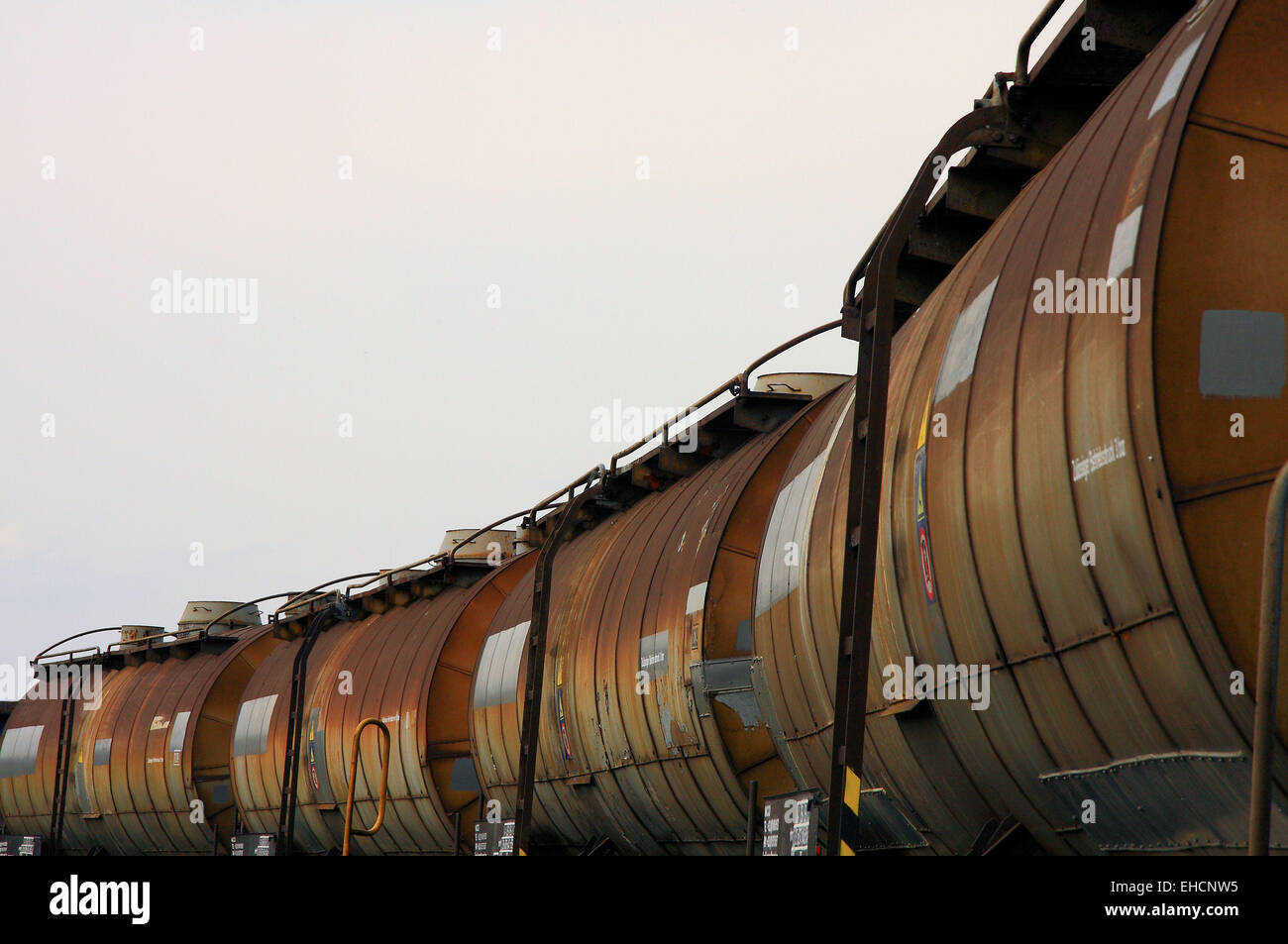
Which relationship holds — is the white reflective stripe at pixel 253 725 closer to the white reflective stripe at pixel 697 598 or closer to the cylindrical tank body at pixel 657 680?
the cylindrical tank body at pixel 657 680

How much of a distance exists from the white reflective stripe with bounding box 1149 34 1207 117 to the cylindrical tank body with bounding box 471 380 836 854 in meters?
6.79

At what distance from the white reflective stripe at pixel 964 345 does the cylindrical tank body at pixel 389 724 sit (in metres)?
14.6

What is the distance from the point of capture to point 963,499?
23.2ft

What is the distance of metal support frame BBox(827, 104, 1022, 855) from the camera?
7.61m

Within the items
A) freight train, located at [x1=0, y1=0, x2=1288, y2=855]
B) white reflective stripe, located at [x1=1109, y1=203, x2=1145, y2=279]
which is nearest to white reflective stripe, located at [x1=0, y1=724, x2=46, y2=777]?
freight train, located at [x1=0, y1=0, x2=1288, y2=855]

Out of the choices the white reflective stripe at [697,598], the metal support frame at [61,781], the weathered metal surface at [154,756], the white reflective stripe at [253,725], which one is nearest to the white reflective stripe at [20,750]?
the weathered metal surface at [154,756]

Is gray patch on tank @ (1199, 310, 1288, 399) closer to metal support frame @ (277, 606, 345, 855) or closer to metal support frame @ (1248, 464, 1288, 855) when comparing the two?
metal support frame @ (1248, 464, 1288, 855)

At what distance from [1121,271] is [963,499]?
5.66 feet

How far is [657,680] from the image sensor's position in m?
13.5

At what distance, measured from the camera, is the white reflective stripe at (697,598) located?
1271cm

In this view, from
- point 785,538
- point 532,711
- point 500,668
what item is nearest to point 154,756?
point 500,668

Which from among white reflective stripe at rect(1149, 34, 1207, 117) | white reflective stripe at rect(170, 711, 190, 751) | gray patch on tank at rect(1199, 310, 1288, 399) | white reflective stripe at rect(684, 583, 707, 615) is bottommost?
white reflective stripe at rect(170, 711, 190, 751)
